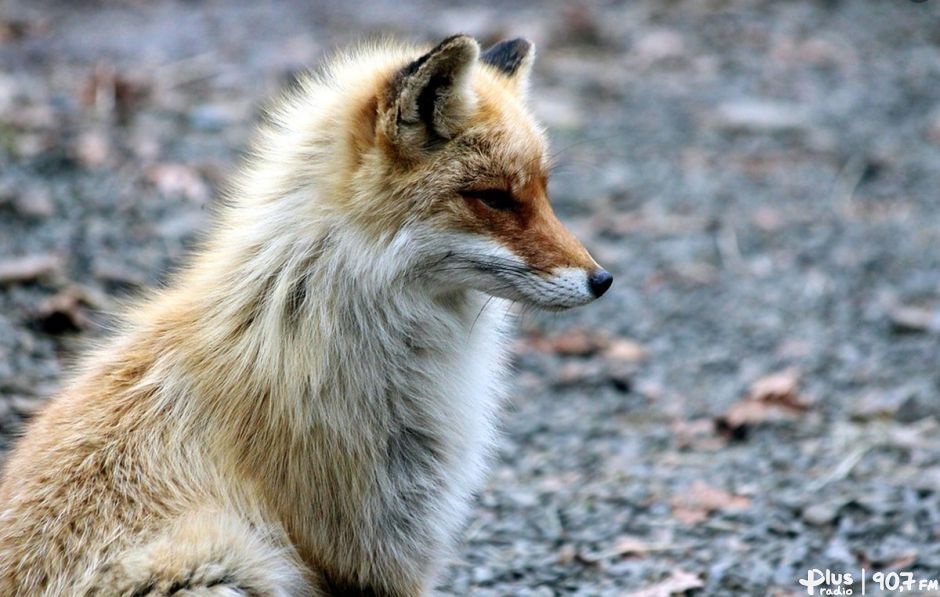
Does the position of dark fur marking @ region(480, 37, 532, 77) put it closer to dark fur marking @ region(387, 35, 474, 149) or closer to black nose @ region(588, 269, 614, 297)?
dark fur marking @ region(387, 35, 474, 149)

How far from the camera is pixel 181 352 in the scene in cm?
464

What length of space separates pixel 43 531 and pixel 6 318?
3.17m

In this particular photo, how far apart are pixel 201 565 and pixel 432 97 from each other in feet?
6.40

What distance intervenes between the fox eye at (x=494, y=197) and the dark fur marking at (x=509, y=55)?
3.13 feet

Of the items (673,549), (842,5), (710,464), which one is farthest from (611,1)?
(673,549)

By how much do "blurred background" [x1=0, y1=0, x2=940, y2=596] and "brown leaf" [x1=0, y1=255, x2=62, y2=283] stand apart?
3 cm

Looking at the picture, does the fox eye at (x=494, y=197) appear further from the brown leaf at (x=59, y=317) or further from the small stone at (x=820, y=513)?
the brown leaf at (x=59, y=317)

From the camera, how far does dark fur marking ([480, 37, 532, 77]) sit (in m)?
5.29

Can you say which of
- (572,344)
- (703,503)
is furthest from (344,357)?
(572,344)

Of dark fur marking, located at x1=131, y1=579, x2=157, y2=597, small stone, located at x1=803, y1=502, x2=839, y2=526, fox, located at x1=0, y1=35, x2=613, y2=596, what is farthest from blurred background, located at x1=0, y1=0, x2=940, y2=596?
dark fur marking, located at x1=131, y1=579, x2=157, y2=597

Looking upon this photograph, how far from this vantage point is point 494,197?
4.52 meters

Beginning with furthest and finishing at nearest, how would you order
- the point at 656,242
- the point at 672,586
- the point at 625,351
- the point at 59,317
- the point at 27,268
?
the point at 656,242, the point at 625,351, the point at 27,268, the point at 59,317, the point at 672,586

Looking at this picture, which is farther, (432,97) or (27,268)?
(27,268)

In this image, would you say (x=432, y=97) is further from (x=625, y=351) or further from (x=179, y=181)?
(x=179, y=181)
